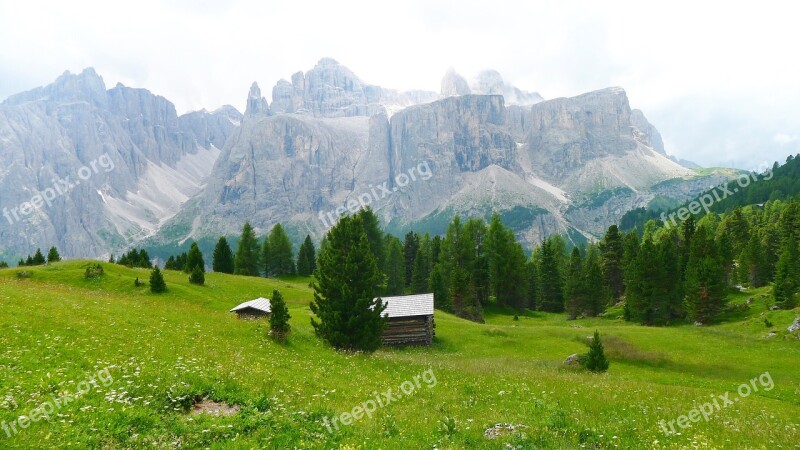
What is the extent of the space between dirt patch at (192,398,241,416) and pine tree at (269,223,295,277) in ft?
320

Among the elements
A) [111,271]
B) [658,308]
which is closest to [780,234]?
[658,308]

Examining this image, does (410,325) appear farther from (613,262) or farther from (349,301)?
(613,262)

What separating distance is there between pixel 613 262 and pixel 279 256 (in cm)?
7479

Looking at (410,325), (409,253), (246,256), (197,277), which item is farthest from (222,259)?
(410,325)

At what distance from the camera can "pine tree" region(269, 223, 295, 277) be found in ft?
362

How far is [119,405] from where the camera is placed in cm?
1285

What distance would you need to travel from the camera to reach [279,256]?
110 m

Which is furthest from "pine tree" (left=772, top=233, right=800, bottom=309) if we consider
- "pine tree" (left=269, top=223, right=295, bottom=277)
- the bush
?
"pine tree" (left=269, top=223, right=295, bottom=277)

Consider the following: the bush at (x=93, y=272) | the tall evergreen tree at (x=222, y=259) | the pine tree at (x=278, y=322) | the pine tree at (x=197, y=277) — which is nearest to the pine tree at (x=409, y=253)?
the tall evergreen tree at (x=222, y=259)

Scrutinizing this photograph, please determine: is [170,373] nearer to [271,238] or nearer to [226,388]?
[226,388]

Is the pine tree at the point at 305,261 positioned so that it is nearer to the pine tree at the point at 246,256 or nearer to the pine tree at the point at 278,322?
the pine tree at the point at 246,256

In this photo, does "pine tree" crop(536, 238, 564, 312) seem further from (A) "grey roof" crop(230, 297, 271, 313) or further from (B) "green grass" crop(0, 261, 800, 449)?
(A) "grey roof" crop(230, 297, 271, 313)

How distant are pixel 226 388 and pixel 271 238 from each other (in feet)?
325

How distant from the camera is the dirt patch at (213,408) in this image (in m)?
13.7
